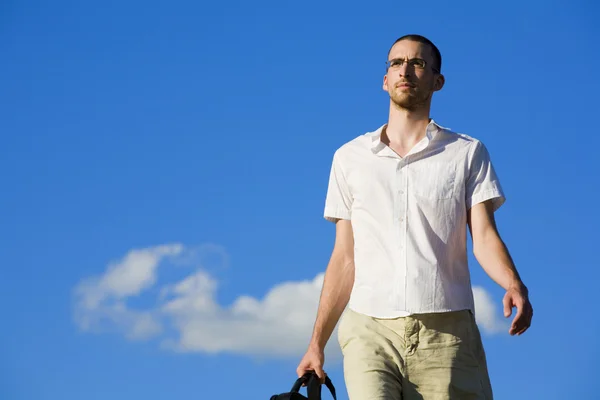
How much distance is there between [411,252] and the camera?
576 cm

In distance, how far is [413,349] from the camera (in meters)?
5.56

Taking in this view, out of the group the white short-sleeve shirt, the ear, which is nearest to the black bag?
the white short-sleeve shirt

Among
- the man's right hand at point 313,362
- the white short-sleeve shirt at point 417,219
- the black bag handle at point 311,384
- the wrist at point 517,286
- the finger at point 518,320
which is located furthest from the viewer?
the man's right hand at point 313,362

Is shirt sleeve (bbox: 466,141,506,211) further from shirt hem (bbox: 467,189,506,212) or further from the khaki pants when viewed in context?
the khaki pants

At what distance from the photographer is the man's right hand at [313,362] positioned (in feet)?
19.5

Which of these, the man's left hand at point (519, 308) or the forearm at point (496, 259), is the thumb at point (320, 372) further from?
the man's left hand at point (519, 308)

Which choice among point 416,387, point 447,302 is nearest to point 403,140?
point 447,302

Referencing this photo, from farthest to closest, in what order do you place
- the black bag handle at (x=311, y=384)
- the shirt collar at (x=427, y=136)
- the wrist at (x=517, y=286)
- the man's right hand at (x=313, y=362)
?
the shirt collar at (x=427, y=136)
the man's right hand at (x=313, y=362)
the black bag handle at (x=311, y=384)
the wrist at (x=517, y=286)

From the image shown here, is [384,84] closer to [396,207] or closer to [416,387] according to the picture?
[396,207]

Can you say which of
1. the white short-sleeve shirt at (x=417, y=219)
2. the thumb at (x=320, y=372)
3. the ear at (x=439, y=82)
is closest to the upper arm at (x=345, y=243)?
the white short-sleeve shirt at (x=417, y=219)

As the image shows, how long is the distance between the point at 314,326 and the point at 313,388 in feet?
1.35

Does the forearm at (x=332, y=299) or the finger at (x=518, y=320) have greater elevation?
the forearm at (x=332, y=299)

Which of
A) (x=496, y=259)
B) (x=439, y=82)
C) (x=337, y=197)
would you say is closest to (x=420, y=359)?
(x=496, y=259)

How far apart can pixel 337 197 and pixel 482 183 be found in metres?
0.94
